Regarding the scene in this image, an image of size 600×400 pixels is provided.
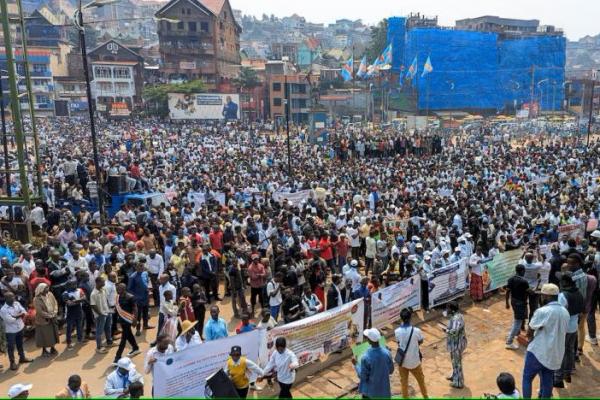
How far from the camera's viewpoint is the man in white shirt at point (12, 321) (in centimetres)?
780

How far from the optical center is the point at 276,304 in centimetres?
899

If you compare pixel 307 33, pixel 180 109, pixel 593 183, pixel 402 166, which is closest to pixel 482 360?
pixel 593 183

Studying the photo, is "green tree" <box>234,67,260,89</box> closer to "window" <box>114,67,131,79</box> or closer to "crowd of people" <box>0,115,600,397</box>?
"window" <box>114,67,131,79</box>

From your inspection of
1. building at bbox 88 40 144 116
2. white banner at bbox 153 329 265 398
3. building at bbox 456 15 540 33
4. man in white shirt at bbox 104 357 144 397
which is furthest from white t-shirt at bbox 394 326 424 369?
building at bbox 456 15 540 33

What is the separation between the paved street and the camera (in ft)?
25.0

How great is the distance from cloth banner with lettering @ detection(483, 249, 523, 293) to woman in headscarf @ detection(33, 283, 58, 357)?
8022mm

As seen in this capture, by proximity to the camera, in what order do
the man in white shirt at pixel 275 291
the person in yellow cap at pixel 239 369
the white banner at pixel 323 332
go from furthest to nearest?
the man in white shirt at pixel 275 291, the white banner at pixel 323 332, the person in yellow cap at pixel 239 369

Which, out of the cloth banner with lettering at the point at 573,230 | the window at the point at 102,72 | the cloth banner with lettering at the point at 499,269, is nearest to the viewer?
the cloth banner with lettering at the point at 499,269

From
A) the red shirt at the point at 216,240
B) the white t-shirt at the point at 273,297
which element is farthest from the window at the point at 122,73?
the white t-shirt at the point at 273,297

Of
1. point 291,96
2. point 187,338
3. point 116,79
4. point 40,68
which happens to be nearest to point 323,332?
point 187,338

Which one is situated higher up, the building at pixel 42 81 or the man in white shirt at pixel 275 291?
the building at pixel 42 81

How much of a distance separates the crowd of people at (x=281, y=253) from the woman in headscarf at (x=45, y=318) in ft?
0.07

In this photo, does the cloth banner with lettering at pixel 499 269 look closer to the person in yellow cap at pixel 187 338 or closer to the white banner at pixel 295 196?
the person in yellow cap at pixel 187 338

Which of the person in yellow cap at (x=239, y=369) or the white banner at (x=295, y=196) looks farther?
the white banner at (x=295, y=196)
